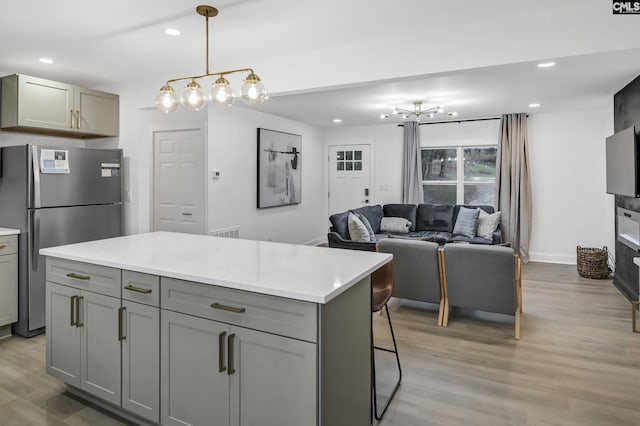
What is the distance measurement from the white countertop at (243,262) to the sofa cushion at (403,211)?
4683 millimetres


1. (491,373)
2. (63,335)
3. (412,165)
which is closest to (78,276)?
(63,335)

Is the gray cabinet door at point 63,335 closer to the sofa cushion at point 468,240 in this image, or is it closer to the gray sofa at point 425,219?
the gray sofa at point 425,219

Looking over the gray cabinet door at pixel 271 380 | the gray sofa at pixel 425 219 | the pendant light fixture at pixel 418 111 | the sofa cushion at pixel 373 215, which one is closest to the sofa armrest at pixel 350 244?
the gray sofa at pixel 425 219

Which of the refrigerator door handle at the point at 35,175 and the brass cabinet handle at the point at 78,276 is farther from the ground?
the refrigerator door handle at the point at 35,175

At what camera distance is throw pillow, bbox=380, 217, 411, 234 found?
6638mm

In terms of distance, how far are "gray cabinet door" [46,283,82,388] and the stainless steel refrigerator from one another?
1.26 meters

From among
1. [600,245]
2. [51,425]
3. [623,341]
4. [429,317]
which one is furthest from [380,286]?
[600,245]

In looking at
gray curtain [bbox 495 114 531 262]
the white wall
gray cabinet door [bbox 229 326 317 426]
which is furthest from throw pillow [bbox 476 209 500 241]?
gray cabinet door [bbox 229 326 317 426]

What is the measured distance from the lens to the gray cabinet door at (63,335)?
233 cm

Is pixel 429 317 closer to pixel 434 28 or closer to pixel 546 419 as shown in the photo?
pixel 546 419

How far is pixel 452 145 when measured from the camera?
7137 mm

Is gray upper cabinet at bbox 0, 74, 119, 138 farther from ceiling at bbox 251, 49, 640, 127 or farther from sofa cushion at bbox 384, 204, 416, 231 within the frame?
sofa cushion at bbox 384, 204, 416, 231

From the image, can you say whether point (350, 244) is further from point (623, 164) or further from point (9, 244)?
point (9, 244)

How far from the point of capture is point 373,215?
264 inches
